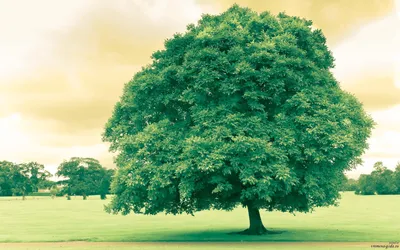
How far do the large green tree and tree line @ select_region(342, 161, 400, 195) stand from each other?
152 metres

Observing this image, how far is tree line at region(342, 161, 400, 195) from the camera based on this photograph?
179 meters

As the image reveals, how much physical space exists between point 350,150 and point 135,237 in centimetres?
1679

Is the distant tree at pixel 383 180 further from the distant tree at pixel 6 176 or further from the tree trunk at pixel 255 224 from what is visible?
the tree trunk at pixel 255 224

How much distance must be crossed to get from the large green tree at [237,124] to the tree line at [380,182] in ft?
499

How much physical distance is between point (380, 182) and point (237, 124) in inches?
6452

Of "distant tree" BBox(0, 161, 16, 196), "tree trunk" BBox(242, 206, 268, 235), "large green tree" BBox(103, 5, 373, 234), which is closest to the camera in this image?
"large green tree" BBox(103, 5, 373, 234)

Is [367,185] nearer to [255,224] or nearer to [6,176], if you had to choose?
[6,176]

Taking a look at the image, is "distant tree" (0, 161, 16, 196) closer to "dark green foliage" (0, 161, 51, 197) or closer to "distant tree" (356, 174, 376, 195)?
"dark green foliage" (0, 161, 51, 197)

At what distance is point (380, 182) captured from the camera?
182 metres

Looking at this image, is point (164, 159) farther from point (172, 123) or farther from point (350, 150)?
point (350, 150)

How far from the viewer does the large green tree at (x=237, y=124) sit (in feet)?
103

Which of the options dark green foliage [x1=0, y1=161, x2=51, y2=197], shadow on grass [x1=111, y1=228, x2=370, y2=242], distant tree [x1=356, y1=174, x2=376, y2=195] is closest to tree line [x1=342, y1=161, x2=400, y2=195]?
distant tree [x1=356, y1=174, x2=376, y2=195]

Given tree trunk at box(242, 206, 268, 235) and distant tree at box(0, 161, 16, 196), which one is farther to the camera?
distant tree at box(0, 161, 16, 196)

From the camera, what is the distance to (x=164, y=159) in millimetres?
33000
